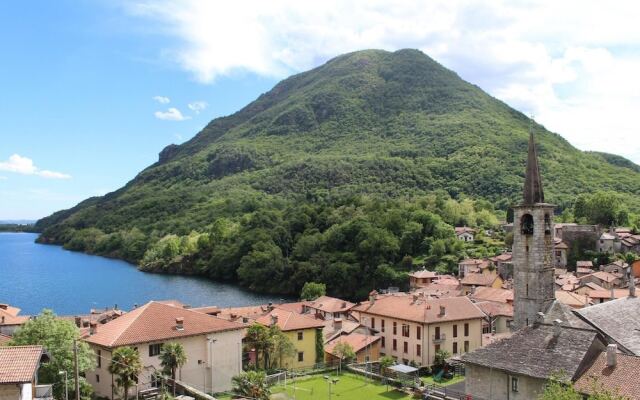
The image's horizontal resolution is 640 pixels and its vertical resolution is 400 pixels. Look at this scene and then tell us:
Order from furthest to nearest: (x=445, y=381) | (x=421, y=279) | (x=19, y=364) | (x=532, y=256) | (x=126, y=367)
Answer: (x=421, y=279)
(x=445, y=381)
(x=532, y=256)
(x=126, y=367)
(x=19, y=364)

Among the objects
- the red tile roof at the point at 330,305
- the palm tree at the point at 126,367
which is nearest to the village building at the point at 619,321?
the palm tree at the point at 126,367

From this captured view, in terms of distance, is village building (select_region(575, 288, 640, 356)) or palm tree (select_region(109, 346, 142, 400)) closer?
palm tree (select_region(109, 346, 142, 400))

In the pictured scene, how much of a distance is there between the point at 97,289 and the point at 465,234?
283ft

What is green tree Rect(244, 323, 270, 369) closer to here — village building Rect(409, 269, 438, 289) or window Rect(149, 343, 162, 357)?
window Rect(149, 343, 162, 357)

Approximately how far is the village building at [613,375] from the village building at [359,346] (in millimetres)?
23895

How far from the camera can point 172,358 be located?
38.3 metres

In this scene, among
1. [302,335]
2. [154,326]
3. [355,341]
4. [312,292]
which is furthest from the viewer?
[312,292]

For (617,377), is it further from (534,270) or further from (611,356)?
(534,270)

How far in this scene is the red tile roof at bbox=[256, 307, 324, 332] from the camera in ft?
170

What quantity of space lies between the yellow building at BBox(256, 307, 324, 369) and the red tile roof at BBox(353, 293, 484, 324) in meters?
8.30

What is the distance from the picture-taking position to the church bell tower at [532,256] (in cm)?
4522

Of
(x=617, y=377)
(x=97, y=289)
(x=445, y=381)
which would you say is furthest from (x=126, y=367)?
(x=97, y=289)

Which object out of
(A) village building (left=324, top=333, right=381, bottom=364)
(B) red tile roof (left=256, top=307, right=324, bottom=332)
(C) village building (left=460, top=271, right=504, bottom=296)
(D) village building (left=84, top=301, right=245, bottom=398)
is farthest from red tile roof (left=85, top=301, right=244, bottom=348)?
(C) village building (left=460, top=271, right=504, bottom=296)

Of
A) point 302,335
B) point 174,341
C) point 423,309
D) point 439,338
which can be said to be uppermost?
point 174,341
